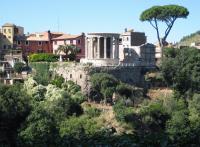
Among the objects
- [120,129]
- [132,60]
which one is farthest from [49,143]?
[132,60]

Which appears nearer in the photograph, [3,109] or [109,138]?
[3,109]

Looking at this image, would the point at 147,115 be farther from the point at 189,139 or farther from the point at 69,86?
the point at 69,86

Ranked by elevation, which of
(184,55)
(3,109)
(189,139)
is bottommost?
(189,139)

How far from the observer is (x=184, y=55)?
2163 inches

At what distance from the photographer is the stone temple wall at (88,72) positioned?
5300cm

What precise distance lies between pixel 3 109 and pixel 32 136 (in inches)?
120

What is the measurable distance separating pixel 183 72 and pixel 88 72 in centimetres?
892

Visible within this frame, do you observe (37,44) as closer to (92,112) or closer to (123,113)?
(92,112)

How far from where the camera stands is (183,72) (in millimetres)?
53000

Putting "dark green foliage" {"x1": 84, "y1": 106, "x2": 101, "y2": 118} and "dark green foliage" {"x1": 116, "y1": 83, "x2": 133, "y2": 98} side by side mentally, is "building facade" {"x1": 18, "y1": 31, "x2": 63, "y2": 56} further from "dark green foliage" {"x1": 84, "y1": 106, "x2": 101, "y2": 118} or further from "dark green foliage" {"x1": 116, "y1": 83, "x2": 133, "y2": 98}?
"dark green foliage" {"x1": 84, "y1": 106, "x2": 101, "y2": 118}

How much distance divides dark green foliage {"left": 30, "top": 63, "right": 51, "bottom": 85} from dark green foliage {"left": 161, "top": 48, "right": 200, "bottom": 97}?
11.2m

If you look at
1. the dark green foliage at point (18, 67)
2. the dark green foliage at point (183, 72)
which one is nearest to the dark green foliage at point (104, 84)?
the dark green foliage at point (183, 72)

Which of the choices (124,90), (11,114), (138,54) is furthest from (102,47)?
(11,114)

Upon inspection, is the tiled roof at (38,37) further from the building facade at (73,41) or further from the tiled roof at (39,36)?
A: the building facade at (73,41)
